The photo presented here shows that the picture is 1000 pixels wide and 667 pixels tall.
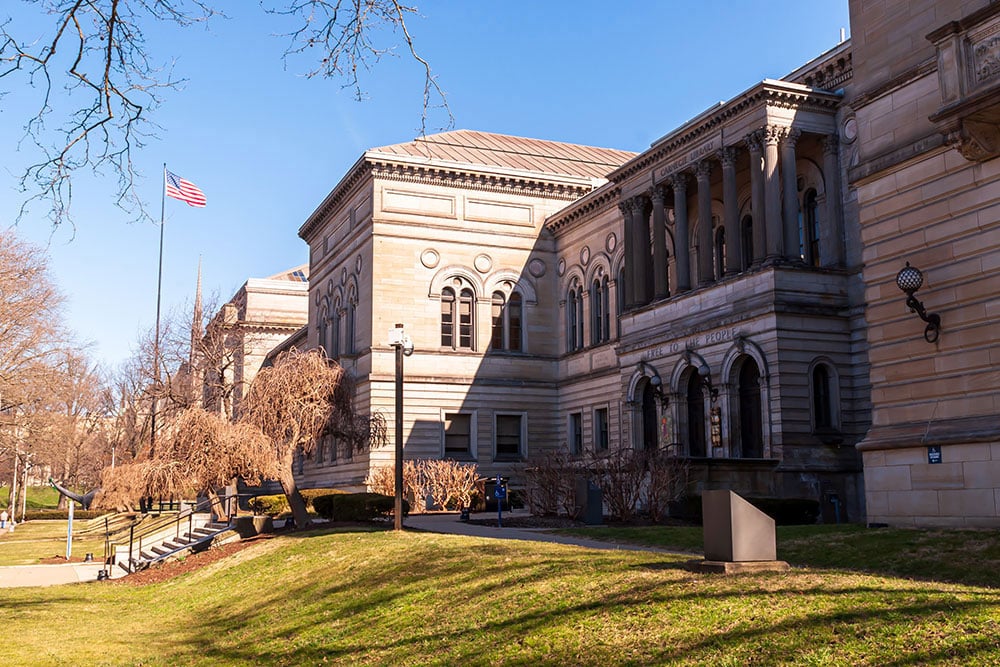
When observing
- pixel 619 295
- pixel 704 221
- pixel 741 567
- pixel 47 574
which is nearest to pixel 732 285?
pixel 704 221

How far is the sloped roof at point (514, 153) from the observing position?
55188 millimetres

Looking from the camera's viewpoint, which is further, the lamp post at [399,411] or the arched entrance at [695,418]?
the arched entrance at [695,418]

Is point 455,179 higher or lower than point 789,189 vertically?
higher

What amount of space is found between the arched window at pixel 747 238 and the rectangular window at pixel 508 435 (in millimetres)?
17152

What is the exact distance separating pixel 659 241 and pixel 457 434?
15935 millimetres

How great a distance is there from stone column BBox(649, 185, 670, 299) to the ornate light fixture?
2473cm

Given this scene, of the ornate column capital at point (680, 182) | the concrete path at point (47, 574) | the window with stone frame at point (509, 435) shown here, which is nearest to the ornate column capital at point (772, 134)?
the ornate column capital at point (680, 182)

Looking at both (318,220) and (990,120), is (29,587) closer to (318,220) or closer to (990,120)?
(990,120)

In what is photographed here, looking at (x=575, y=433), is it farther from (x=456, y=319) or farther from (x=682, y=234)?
(x=682, y=234)

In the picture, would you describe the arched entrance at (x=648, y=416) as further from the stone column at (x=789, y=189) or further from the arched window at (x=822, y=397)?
the stone column at (x=789, y=189)

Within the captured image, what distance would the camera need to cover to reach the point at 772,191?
3584cm

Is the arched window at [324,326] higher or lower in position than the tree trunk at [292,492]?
higher

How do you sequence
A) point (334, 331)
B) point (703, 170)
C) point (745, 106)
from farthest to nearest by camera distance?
point (334, 331) → point (703, 170) → point (745, 106)

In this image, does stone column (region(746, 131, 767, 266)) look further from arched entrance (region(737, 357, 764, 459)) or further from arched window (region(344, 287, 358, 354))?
arched window (region(344, 287, 358, 354))
